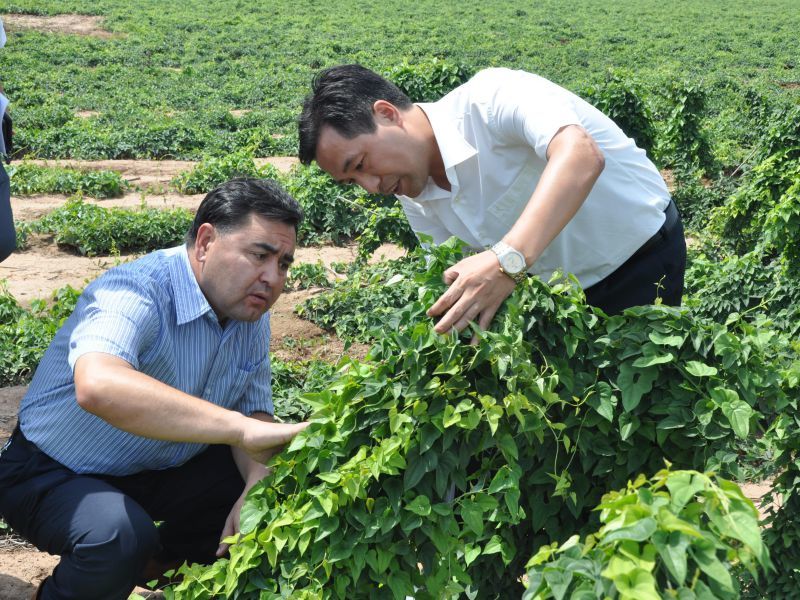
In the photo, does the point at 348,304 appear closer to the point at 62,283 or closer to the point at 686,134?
the point at 62,283

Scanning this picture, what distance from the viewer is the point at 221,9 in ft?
96.4

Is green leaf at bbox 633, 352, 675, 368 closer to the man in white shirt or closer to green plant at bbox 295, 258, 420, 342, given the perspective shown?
the man in white shirt

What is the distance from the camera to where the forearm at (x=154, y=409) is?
2.62m

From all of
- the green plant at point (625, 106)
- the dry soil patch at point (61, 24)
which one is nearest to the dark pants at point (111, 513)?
the green plant at point (625, 106)

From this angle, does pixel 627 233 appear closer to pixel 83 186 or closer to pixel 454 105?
pixel 454 105

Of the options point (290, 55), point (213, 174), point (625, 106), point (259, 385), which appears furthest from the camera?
point (290, 55)

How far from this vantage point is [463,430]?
2.43 m

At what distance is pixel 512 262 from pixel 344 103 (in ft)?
2.47

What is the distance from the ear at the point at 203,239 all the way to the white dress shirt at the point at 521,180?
2.12 feet

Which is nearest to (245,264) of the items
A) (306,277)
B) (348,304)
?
(348,304)

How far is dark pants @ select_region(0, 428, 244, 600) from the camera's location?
2928mm

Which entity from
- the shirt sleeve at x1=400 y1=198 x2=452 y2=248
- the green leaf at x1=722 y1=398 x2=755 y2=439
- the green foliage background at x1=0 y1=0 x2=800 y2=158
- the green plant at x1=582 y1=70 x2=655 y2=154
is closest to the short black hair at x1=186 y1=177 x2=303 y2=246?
the shirt sleeve at x1=400 y1=198 x2=452 y2=248

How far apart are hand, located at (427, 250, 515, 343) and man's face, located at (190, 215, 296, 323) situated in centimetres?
84

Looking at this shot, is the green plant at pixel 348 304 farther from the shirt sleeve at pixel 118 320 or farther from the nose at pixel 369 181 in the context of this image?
the nose at pixel 369 181
